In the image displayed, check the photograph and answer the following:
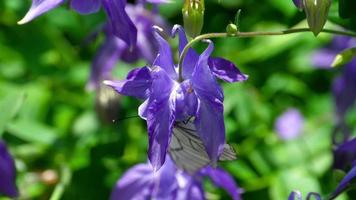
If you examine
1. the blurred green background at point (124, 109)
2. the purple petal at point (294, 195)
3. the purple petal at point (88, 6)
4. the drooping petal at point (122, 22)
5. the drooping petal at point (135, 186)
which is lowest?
the blurred green background at point (124, 109)

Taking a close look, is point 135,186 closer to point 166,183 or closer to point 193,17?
point 166,183

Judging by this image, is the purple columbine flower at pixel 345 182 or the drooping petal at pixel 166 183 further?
the drooping petal at pixel 166 183

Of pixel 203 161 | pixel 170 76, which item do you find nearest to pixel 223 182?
pixel 203 161

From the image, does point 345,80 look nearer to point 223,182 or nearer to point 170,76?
point 223,182

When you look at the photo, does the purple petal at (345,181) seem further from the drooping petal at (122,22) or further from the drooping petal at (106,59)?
the drooping petal at (106,59)

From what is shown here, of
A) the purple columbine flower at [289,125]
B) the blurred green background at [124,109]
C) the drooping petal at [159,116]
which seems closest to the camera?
the drooping petal at [159,116]

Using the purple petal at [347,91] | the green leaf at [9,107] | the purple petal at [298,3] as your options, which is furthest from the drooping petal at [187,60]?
the purple petal at [347,91]
